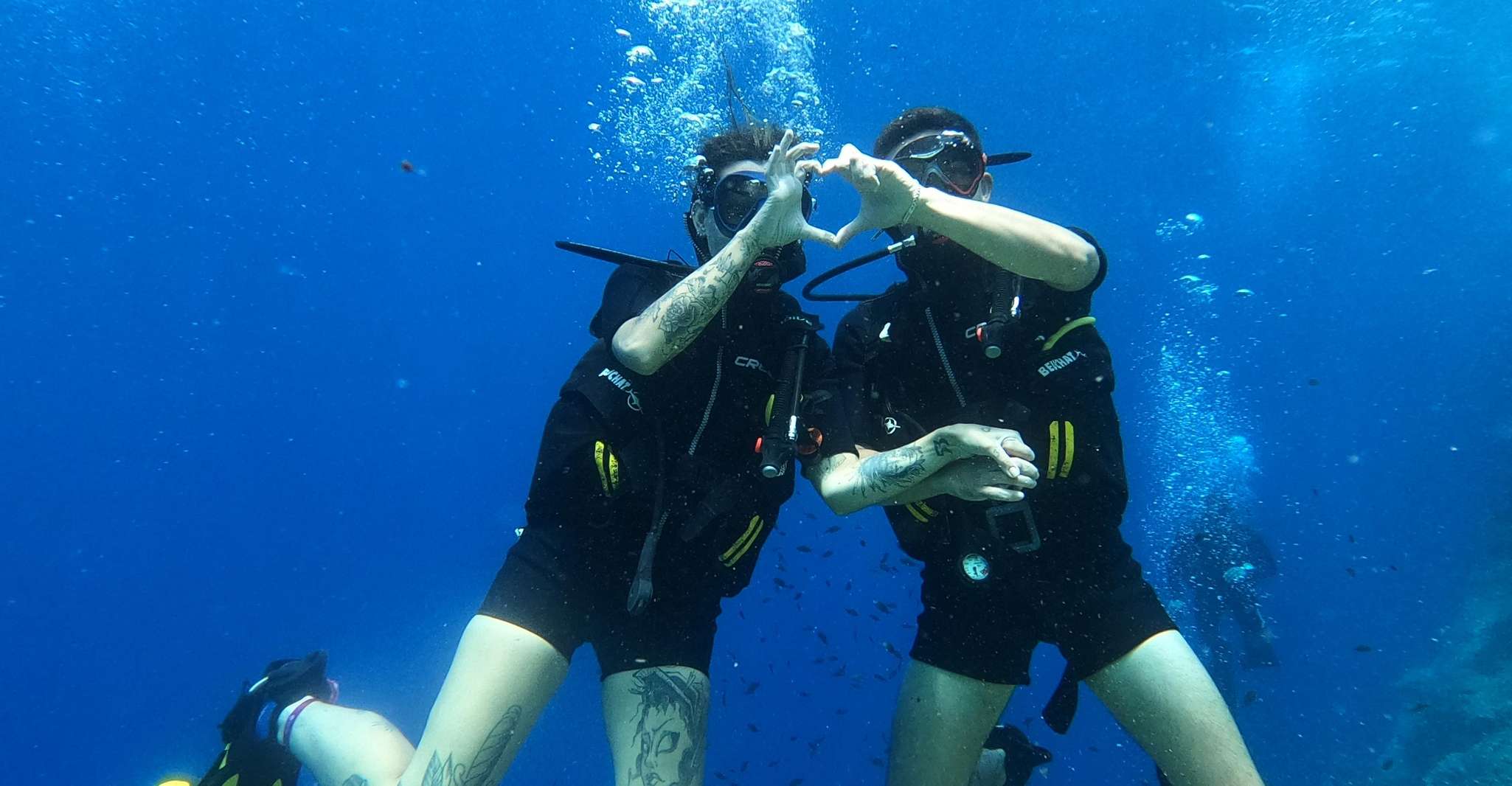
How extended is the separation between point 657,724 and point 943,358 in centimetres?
250

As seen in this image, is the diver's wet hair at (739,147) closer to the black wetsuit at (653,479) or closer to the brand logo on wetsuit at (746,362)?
the black wetsuit at (653,479)

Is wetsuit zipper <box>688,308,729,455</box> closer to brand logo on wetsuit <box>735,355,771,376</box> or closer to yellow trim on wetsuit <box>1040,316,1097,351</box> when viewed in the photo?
brand logo on wetsuit <box>735,355,771,376</box>

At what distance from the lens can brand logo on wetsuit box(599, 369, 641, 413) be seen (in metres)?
3.99

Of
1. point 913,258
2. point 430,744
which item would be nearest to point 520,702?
point 430,744

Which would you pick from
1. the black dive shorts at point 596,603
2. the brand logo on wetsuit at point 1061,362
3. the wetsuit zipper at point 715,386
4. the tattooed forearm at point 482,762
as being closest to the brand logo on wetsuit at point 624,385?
the wetsuit zipper at point 715,386

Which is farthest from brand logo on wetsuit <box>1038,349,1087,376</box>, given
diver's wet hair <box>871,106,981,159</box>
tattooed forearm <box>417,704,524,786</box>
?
tattooed forearm <box>417,704,524,786</box>

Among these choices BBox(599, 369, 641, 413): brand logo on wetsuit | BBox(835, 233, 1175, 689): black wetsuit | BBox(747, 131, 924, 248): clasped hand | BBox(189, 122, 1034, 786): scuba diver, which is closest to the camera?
BBox(747, 131, 924, 248): clasped hand

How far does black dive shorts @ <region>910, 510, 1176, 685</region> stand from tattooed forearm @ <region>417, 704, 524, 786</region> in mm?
2383

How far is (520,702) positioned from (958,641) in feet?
8.06

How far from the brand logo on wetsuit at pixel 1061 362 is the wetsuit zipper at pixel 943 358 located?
1.43 ft

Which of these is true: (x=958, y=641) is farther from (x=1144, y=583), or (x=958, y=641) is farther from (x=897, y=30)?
(x=897, y=30)

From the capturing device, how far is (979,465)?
129 inches

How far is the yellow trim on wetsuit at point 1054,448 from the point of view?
3660 mm

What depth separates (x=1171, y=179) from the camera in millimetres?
35781
